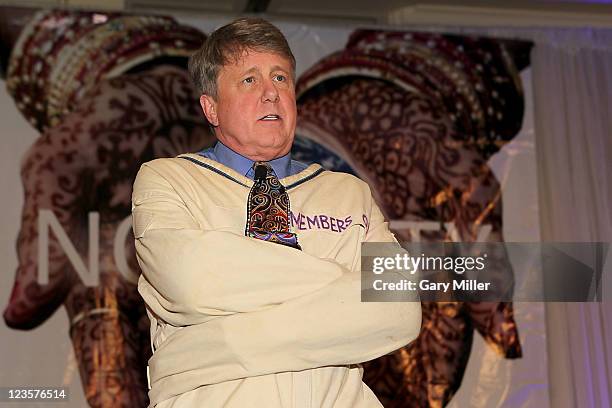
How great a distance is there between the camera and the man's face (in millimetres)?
1782

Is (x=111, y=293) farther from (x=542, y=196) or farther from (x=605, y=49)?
(x=605, y=49)

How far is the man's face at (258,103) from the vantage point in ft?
5.85

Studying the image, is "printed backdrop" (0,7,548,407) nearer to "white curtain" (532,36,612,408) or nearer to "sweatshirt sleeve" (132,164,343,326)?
"white curtain" (532,36,612,408)

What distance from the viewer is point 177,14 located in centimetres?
406

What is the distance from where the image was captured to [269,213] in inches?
66.7

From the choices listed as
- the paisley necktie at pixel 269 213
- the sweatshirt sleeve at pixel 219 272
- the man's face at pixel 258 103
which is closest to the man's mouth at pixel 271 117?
the man's face at pixel 258 103

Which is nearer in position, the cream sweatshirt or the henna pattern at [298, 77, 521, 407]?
the cream sweatshirt

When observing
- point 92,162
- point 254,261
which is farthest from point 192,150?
point 254,261

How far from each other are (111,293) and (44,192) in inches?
19.6

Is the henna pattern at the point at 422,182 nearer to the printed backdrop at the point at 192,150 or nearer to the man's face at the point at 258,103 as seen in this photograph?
the printed backdrop at the point at 192,150

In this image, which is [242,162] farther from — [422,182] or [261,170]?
[422,182]

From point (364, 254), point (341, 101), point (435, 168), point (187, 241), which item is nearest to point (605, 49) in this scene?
point (435, 168)

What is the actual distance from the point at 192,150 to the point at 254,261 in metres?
2.46

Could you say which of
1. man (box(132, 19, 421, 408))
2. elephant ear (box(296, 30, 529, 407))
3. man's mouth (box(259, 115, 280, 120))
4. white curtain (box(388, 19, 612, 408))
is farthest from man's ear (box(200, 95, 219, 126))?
white curtain (box(388, 19, 612, 408))
